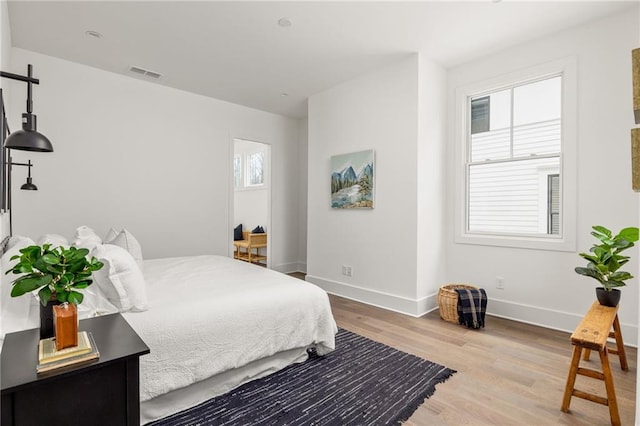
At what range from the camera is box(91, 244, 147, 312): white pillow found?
5.90 feet

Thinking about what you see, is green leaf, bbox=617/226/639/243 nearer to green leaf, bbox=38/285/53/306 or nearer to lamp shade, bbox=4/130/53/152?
green leaf, bbox=38/285/53/306

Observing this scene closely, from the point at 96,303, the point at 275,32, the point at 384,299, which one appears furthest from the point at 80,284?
the point at 384,299

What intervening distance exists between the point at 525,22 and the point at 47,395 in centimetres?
400

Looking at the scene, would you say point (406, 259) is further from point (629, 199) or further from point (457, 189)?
point (629, 199)

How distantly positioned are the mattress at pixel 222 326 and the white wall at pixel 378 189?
1559 mm

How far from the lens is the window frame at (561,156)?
123 inches

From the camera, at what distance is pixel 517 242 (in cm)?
346

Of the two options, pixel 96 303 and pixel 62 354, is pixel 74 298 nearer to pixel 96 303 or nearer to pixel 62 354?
pixel 62 354

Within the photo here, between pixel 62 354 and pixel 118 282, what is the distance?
2.47ft

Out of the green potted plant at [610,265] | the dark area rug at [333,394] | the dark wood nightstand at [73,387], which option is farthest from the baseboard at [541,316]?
the dark wood nightstand at [73,387]

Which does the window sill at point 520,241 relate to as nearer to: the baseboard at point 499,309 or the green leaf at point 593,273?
the baseboard at point 499,309

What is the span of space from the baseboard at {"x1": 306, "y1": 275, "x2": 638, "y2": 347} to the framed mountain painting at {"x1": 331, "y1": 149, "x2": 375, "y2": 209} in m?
1.06

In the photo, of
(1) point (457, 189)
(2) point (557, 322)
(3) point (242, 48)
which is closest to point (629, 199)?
(2) point (557, 322)

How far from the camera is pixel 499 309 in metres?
3.58
